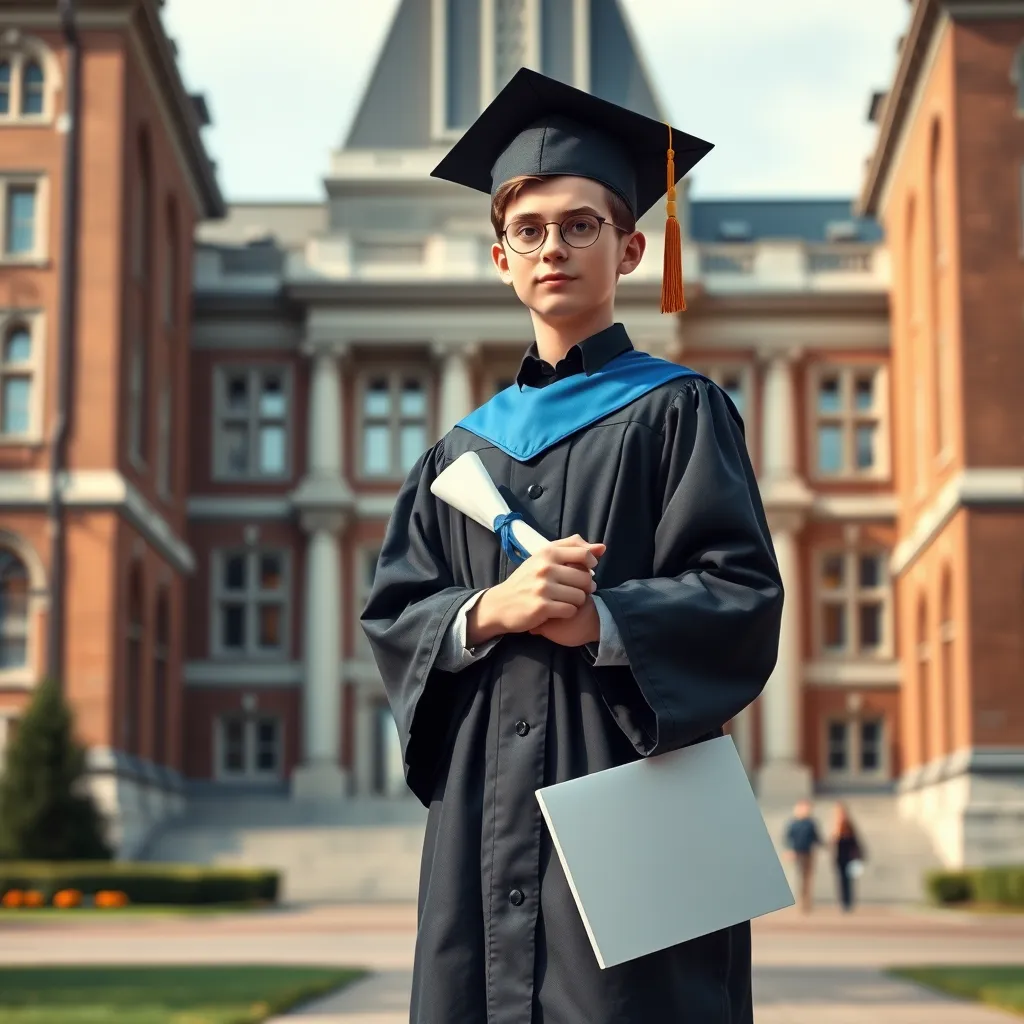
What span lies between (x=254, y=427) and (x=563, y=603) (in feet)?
115

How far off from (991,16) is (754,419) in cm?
1002

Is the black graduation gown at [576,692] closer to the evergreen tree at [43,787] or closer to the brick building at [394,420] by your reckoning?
the evergreen tree at [43,787]

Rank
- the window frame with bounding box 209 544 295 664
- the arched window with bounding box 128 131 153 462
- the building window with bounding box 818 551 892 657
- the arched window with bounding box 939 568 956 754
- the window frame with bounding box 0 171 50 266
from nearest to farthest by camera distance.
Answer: the window frame with bounding box 0 171 50 266, the arched window with bounding box 939 568 956 754, the arched window with bounding box 128 131 153 462, the building window with bounding box 818 551 892 657, the window frame with bounding box 209 544 295 664

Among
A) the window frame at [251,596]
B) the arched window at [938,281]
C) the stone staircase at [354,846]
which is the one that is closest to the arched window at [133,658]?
the stone staircase at [354,846]

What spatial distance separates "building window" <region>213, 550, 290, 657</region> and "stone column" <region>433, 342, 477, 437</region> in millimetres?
4527

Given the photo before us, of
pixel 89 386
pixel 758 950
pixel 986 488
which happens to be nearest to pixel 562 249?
pixel 758 950

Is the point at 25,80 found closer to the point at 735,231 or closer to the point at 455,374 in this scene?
the point at 455,374

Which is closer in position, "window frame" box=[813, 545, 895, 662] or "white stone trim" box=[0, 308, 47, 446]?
"white stone trim" box=[0, 308, 47, 446]

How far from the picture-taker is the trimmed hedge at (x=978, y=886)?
79.5 feet

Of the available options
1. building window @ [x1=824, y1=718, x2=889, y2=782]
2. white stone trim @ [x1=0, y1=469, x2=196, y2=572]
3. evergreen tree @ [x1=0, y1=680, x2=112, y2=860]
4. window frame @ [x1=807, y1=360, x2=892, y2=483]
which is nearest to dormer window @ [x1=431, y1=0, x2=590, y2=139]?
window frame @ [x1=807, y1=360, x2=892, y2=483]

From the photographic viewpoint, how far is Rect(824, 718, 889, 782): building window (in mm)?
36250

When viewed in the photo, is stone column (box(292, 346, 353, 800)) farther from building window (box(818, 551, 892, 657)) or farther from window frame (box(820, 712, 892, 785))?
building window (box(818, 551, 892, 657))

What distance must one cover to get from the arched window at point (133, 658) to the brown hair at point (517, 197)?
27.7 meters

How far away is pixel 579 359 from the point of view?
3.59m
